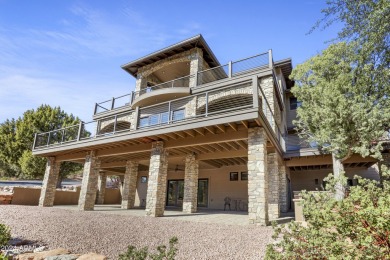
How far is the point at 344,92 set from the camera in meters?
11.6

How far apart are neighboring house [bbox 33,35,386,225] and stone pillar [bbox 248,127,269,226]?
0.03 m

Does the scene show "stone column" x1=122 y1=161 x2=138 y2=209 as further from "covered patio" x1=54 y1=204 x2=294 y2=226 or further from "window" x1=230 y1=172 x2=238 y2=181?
"window" x1=230 y1=172 x2=238 y2=181

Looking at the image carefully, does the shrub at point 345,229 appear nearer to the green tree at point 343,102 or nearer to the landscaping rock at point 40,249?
the landscaping rock at point 40,249

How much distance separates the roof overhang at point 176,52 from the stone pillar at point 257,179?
31.7ft

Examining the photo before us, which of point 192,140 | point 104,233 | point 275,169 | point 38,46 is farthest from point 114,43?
point 275,169

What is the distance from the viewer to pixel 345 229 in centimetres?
256

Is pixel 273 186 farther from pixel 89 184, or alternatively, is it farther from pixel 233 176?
pixel 89 184

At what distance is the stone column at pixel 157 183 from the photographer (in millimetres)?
10148

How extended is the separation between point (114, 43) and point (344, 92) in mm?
11644

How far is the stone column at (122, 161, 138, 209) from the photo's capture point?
14.8 m

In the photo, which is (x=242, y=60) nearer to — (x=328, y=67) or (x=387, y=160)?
(x=328, y=67)

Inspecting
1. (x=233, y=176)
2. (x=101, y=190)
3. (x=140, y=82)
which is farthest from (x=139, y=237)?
(x=101, y=190)

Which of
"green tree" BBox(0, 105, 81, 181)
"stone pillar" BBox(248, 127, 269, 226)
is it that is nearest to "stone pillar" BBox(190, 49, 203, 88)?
"stone pillar" BBox(248, 127, 269, 226)

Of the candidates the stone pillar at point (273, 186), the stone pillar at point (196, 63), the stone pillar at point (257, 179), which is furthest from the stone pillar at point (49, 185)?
the stone pillar at point (273, 186)
